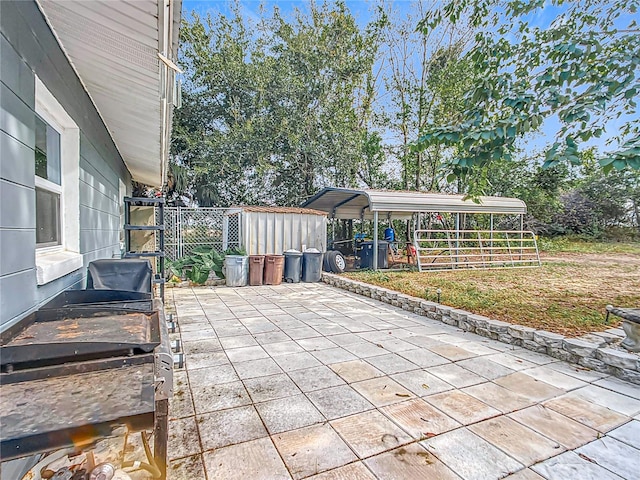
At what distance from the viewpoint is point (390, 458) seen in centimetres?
199

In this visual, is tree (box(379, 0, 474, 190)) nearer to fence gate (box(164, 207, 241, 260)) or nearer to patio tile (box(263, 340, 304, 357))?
fence gate (box(164, 207, 241, 260))

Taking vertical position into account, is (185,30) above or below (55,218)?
above

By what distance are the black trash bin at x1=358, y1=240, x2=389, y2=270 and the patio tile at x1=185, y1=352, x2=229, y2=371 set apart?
22.1 ft

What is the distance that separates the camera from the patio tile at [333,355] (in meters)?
3.42

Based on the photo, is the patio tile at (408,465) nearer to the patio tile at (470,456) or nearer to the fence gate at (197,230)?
the patio tile at (470,456)

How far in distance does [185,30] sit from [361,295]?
1086 cm

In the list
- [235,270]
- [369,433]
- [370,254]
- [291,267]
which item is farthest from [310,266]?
[369,433]

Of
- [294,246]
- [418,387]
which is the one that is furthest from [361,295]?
[418,387]

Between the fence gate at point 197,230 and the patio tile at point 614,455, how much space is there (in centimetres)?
737

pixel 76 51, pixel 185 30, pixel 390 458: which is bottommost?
pixel 390 458

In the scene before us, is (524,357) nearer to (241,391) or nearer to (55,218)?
(241,391)

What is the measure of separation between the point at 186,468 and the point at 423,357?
2.45 m

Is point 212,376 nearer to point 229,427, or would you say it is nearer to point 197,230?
point 229,427

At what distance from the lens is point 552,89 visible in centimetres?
397
